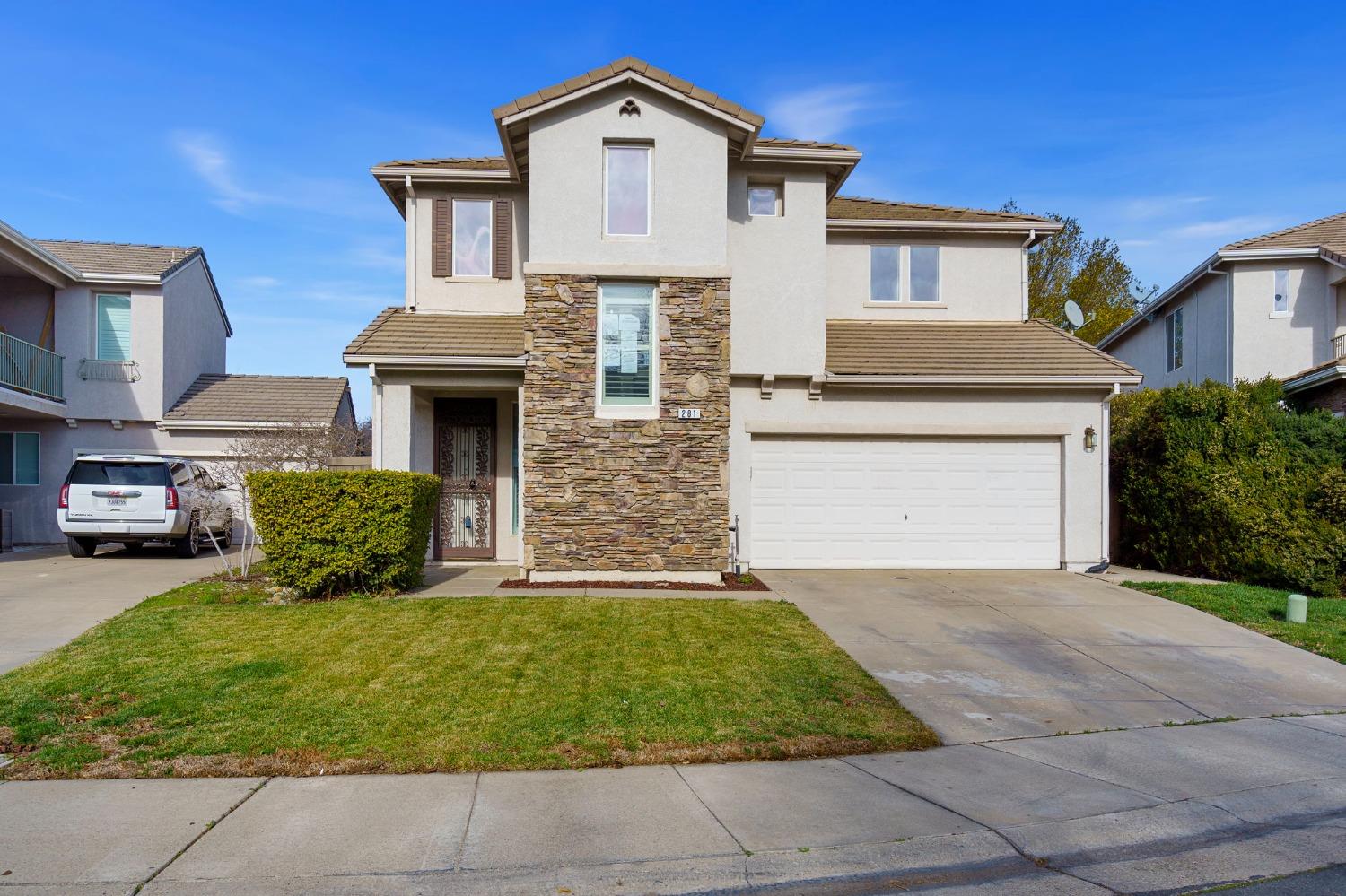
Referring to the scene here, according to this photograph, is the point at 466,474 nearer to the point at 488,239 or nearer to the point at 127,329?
the point at 488,239

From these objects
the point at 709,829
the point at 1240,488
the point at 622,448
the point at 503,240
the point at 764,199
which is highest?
the point at 764,199

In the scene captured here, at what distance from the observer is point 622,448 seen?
12414 millimetres

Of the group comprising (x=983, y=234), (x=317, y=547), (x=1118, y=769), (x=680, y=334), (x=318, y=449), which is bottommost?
(x=1118, y=769)

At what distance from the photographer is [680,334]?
41.3 feet

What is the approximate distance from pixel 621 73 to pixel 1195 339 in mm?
18132

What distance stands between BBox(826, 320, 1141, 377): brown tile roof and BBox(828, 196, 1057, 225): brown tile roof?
6.11ft

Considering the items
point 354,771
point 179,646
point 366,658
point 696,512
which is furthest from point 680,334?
point 354,771

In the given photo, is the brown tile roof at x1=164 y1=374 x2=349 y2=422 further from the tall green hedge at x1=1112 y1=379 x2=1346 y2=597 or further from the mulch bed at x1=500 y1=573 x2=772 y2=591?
the tall green hedge at x1=1112 y1=379 x2=1346 y2=597

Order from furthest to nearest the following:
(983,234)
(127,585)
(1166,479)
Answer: (983,234) → (1166,479) → (127,585)

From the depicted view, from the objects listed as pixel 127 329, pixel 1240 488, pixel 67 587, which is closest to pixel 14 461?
pixel 127 329

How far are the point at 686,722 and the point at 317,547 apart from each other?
602 cm

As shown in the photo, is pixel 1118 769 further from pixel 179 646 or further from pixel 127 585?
pixel 127 585

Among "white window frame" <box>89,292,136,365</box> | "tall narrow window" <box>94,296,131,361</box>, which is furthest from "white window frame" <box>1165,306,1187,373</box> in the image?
"tall narrow window" <box>94,296,131,361</box>

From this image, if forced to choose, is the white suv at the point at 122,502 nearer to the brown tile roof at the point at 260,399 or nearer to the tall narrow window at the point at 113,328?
the brown tile roof at the point at 260,399
